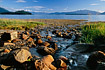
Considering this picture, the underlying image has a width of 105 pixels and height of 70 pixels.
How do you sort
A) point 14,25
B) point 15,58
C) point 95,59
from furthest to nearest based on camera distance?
point 14,25 → point 95,59 → point 15,58

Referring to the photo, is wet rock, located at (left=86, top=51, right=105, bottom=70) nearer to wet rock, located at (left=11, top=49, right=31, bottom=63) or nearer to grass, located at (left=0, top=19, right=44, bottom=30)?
wet rock, located at (left=11, top=49, right=31, bottom=63)

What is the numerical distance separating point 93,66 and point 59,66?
5.07ft

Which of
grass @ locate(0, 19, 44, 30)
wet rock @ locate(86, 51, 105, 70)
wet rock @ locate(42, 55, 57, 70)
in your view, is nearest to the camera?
wet rock @ locate(42, 55, 57, 70)

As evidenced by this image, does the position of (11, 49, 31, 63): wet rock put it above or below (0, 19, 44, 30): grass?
above

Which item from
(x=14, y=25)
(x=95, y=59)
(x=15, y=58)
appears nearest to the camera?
(x=15, y=58)

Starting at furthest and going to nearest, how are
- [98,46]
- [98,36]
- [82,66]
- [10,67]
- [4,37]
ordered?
[4,37] → [98,36] → [98,46] → [82,66] → [10,67]

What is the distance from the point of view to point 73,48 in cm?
828

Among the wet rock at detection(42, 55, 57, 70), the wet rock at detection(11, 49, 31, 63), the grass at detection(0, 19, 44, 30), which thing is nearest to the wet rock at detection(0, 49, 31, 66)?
the wet rock at detection(11, 49, 31, 63)

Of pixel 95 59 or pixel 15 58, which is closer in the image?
pixel 15 58

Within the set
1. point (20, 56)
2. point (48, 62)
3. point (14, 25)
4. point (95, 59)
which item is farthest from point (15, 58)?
point (14, 25)

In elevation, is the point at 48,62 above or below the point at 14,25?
above

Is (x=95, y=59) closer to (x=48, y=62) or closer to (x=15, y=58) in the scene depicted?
(x=48, y=62)

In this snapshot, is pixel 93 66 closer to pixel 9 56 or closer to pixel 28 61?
pixel 28 61

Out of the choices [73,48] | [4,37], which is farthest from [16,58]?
[4,37]
